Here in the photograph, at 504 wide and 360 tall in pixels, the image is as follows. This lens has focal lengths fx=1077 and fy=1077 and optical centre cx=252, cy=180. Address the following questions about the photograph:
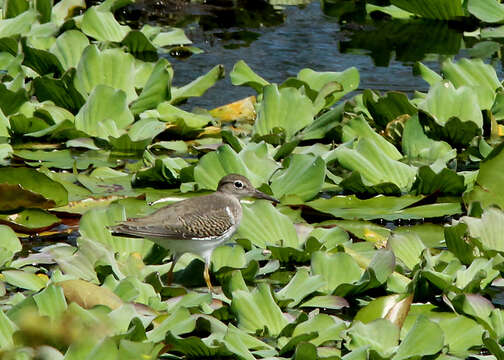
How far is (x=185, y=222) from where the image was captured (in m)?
5.17

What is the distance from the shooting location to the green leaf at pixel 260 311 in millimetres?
4328

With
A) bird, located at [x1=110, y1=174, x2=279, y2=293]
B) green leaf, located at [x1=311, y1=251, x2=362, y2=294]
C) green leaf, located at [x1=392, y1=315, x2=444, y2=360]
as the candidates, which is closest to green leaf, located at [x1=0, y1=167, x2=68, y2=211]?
bird, located at [x1=110, y1=174, x2=279, y2=293]

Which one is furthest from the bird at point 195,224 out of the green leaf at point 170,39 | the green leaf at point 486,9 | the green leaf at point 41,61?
the green leaf at point 486,9

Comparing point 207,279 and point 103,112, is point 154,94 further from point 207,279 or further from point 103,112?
point 207,279

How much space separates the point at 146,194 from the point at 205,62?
11.2 feet

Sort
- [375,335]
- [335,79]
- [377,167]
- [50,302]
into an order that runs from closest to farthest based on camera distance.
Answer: [375,335] → [50,302] → [377,167] → [335,79]

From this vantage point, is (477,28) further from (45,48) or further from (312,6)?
(45,48)

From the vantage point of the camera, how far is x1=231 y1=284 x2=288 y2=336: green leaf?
14.2ft

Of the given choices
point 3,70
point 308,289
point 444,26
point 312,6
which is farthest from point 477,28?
point 308,289

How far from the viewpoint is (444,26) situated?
10.6m

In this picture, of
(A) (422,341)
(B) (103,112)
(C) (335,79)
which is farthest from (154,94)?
(A) (422,341)

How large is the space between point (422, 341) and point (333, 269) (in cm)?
85

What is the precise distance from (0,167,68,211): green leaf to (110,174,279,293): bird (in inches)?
27.9

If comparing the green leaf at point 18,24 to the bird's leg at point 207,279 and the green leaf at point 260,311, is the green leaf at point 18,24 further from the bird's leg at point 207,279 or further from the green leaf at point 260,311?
the green leaf at point 260,311
